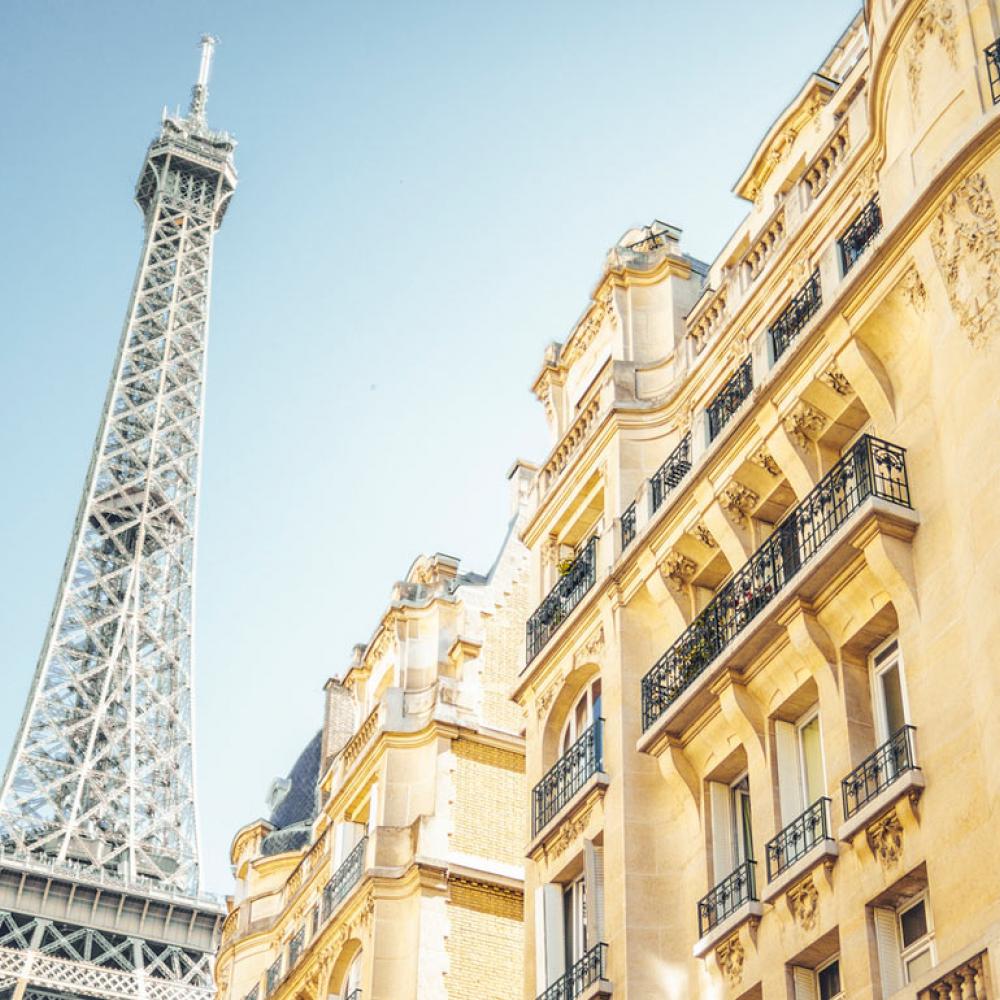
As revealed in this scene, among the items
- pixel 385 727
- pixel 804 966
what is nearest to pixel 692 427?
pixel 804 966

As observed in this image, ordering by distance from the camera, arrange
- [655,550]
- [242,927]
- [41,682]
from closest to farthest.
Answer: [655,550] < [242,927] < [41,682]

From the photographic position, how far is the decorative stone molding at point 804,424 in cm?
2148

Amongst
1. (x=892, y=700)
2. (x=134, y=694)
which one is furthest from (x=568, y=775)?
(x=134, y=694)

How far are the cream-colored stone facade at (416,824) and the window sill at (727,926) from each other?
32.8 feet

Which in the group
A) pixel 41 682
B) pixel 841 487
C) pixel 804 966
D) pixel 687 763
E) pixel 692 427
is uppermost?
pixel 41 682

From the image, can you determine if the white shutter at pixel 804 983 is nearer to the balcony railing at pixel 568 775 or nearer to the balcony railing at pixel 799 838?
the balcony railing at pixel 799 838

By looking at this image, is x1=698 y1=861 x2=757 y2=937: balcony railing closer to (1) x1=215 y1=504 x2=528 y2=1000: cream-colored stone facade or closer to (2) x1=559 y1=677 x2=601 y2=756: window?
(2) x1=559 y1=677 x2=601 y2=756: window

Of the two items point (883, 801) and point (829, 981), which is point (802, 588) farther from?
point (829, 981)

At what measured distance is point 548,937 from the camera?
2405 cm

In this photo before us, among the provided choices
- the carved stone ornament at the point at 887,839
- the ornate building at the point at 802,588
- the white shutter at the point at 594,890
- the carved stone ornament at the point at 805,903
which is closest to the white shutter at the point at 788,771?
the ornate building at the point at 802,588

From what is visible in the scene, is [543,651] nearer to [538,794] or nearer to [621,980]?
[538,794]

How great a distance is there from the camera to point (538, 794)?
Result: 2556cm

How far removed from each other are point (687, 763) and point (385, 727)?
1211cm

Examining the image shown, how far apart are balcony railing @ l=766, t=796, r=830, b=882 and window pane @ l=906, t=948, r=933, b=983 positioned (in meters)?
1.67
